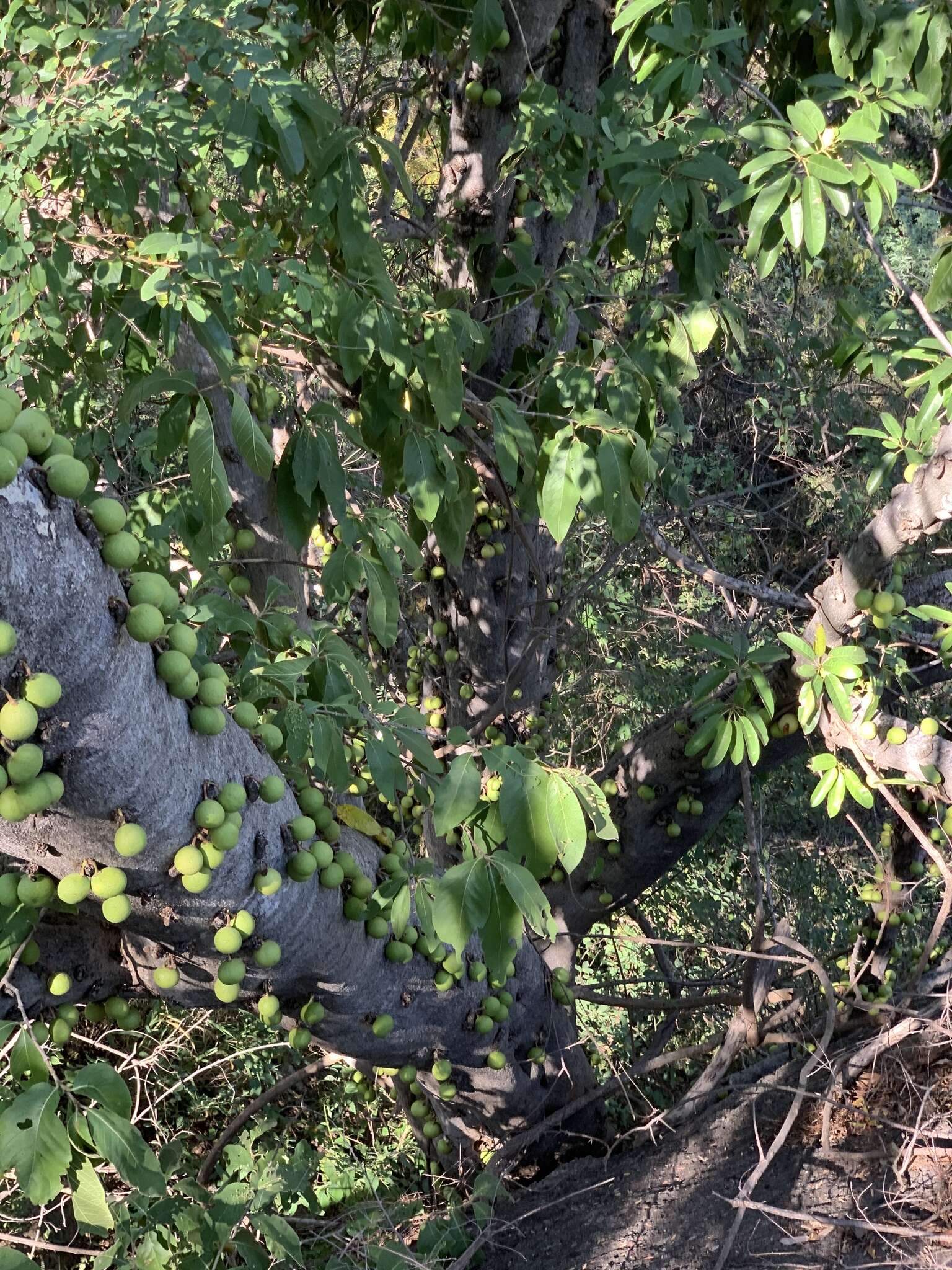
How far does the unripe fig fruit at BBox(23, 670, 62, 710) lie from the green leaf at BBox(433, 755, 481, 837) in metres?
0.61

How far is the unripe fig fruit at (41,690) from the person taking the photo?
1.19 meters

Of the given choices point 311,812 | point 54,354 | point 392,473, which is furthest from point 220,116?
point 311,812

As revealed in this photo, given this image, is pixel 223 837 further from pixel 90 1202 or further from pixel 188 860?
pixel 90 1202

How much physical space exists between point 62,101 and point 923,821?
10.2 ft

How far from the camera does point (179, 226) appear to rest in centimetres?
219

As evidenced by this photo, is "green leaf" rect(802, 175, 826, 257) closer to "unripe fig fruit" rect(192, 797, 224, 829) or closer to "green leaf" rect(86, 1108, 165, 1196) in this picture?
"unripe fig fruit" rect(192, 797, 224, 829)

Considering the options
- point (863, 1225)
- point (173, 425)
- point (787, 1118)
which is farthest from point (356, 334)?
point (787, 1118)

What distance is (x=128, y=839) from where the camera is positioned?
1436 millimetres

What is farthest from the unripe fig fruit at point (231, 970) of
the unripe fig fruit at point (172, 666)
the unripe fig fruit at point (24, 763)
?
the unripe fig fruit at point (24, 763)

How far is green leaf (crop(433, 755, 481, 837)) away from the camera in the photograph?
1587mm

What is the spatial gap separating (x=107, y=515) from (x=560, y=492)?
3.59ft

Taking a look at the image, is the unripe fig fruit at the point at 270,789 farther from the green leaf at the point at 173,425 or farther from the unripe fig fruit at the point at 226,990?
the green leaf at the point at 173,425

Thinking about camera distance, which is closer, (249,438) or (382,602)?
(249,438)

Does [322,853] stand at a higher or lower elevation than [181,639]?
lower
